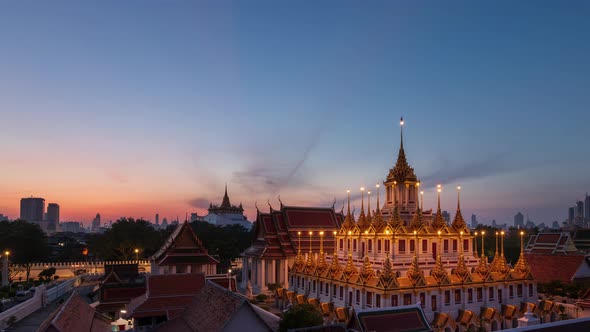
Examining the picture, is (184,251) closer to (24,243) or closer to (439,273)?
(439,273)

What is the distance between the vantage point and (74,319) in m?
17.1

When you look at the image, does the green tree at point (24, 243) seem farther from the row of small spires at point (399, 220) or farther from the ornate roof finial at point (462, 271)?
the ornate roof finial at point (462, 271)

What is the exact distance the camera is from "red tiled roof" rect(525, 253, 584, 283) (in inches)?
1700

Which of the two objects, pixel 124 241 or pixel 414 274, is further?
pixel 124 241

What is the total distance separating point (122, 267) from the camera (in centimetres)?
3766

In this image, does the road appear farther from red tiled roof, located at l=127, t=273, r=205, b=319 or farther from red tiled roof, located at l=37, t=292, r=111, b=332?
red tiled roof, located at l=37, t=292, r=111, b=332

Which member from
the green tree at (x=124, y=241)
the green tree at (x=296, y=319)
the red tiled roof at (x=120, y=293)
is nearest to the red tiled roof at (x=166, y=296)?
the red tiled roof at (x=120, y=293)

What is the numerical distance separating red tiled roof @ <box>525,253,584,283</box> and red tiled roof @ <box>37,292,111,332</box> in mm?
42052

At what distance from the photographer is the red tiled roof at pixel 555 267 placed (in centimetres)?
4319

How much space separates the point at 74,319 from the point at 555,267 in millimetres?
45803

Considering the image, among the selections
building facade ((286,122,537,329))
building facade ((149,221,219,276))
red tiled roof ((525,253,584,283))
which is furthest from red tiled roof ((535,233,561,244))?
building facade ((149,221,219,276))

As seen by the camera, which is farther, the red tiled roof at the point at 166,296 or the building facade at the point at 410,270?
the building facade at the point at 410,270

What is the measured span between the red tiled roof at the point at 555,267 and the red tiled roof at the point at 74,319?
42052 mm

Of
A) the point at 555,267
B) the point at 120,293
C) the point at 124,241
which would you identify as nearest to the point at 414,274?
the point at 120,293
